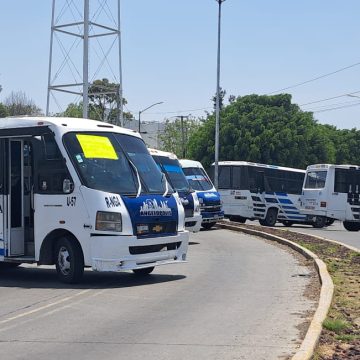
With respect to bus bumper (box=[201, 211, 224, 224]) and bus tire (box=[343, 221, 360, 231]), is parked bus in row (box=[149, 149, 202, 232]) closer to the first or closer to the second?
bus bumper (box=[201, 211, 224, 224])

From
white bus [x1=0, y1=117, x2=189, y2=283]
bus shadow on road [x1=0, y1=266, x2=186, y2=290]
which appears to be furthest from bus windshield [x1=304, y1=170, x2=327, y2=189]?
white bus [x1=0, y1=117, x2=189, y2=283]

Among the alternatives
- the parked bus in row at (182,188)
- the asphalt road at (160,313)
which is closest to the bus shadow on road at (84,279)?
the asphalt road at (160,313)

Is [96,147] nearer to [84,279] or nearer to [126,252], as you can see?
[126,252]

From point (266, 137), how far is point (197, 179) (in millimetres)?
26221

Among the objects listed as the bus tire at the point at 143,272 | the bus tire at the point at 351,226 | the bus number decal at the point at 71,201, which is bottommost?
the bus tire at the point at 351,226

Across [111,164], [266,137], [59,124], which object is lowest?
[111,164]

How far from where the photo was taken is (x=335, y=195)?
29.1 metres

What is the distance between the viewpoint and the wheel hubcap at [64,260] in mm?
11188

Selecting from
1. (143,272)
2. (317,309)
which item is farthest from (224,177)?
(317,309)

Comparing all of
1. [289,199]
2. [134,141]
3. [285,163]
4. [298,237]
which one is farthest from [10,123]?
[285,163]

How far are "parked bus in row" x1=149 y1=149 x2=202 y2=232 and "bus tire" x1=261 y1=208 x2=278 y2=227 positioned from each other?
11.1 metres

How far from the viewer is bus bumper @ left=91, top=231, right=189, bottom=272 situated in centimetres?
1067

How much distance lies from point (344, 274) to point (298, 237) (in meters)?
7.87

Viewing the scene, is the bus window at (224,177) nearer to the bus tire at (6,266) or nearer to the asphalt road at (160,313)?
the asphalt road at (160,313)
